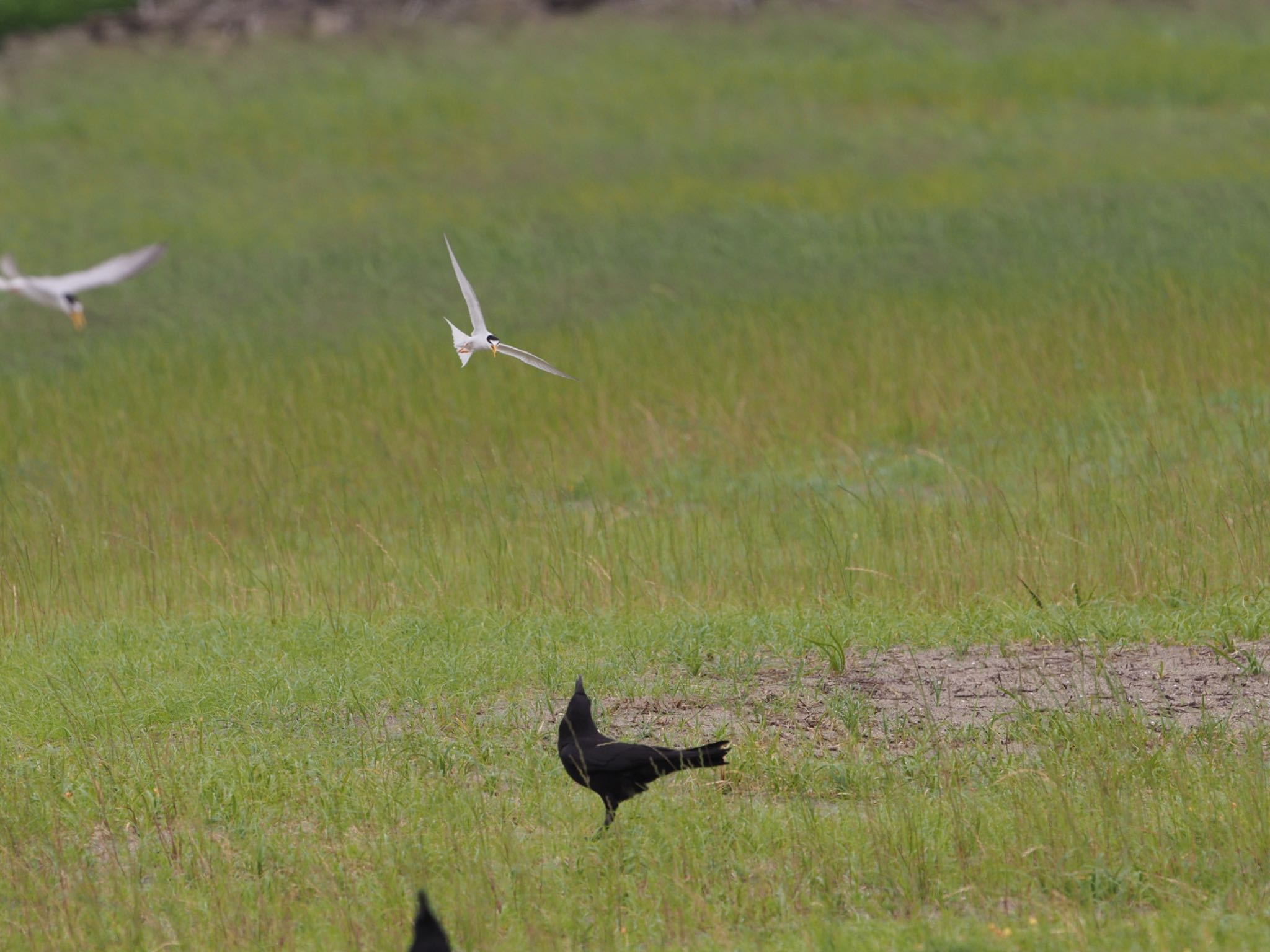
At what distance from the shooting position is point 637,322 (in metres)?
17.0

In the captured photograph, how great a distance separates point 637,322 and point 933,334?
292cm

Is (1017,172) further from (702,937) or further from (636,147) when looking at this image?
(702,937)

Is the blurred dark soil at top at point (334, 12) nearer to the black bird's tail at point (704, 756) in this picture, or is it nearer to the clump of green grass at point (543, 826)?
the clump of green grass at point (543, 826)

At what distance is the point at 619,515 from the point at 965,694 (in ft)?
13.3

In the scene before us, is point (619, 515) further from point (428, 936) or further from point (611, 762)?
point (428, 936)

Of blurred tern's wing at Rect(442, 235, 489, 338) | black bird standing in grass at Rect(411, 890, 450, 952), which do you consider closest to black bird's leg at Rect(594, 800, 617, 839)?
black bird standing in grass at Rect(411, 890, 450, 952)

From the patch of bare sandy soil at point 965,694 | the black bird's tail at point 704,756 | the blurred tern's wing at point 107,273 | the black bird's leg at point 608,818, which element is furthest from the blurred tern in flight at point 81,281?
the black bird's tail at point 704,756

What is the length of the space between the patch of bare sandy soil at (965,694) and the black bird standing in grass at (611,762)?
1.10 metres

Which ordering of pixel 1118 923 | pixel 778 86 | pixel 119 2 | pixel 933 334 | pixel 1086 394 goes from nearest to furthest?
pixel 1118 923 → pixel 1086 394 → pixel 933 334 → pixel 778 86 → pixel 119 2

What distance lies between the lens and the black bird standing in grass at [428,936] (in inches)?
193

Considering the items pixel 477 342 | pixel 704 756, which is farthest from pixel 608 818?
pixel 477 342

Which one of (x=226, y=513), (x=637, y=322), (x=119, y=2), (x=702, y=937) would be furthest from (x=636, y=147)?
(x=702, y=937)

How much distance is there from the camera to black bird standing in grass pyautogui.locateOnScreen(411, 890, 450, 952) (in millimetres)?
4902

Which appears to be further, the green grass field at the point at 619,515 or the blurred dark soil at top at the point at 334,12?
the blurred dark soil at top at the point at 334,12
